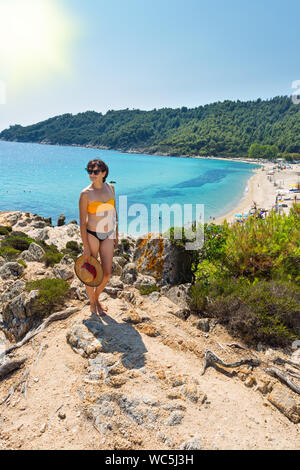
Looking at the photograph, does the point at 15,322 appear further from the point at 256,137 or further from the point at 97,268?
the point at 256,137

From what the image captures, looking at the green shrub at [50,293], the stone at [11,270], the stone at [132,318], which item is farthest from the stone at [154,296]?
the stone at [11,270]

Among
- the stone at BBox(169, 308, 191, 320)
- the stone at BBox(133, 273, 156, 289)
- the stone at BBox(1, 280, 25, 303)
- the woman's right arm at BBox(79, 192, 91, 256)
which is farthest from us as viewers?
the stone at BBox(133, 273, 156, 289)

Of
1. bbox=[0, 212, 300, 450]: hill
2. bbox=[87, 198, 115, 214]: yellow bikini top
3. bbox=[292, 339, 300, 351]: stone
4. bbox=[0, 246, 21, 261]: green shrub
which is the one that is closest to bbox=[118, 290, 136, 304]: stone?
bbox=[0, 212, 300, 450]: hill

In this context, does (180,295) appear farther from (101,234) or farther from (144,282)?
(101,234)

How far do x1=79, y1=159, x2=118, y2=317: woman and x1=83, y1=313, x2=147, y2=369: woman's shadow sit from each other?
1.81 ft

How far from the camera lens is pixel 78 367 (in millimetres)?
3420

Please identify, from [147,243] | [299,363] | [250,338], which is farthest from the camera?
[147,243]

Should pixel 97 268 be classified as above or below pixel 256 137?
below

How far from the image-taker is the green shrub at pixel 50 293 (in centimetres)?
490

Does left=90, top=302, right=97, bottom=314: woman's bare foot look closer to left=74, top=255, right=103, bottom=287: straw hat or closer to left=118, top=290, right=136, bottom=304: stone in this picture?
left=74, top=255, right=103, bottom=287: straw hat

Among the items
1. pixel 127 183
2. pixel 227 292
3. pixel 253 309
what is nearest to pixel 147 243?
pixel 227 292

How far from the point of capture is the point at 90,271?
4.21 metres

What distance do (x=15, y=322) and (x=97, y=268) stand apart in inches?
90.2

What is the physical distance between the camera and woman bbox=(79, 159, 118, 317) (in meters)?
4.08
